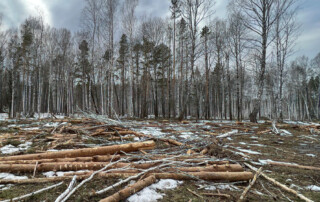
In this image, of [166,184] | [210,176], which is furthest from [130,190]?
[210,176]

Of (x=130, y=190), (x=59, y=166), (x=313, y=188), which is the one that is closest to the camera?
(x=130, y=190)

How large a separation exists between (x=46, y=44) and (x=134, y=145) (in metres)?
22.0

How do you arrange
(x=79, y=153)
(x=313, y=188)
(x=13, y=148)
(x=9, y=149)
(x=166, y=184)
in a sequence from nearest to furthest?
(x=166, y=184) → (x=313, y=188) → (x=79, y=153) → (x=9, y=149) → (x=13, y=148)

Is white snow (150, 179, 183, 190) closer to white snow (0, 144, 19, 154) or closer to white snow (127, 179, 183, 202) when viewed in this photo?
white snow (127, 179, 183, 202)

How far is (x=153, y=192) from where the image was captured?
6.91ft

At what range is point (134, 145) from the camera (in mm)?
3910

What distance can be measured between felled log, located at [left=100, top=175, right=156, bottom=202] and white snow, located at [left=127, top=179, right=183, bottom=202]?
1.9 inches

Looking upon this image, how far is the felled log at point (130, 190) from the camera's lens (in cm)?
175

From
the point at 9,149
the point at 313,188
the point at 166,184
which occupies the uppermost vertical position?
the point at 9,149

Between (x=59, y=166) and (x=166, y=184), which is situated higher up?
(x=59, y=166)

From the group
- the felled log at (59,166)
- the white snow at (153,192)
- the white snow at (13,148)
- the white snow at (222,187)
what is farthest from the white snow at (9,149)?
the white snow at (222,187)

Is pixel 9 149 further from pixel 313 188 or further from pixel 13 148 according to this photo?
pixel 313 188

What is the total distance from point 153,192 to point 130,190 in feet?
1.10

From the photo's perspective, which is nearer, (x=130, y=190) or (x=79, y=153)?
(x=130, y=190)
